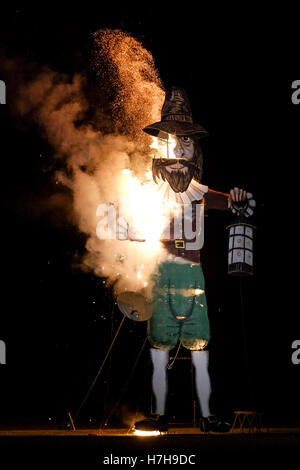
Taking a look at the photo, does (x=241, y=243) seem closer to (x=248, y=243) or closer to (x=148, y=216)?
(x=248, y=243)

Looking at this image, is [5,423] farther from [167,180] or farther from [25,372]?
[167,180]

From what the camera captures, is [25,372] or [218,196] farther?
[25,372]

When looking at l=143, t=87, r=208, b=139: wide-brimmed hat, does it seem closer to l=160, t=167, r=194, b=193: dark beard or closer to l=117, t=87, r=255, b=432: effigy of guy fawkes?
l=117, t=87, r=255, b=432: effigy of guy fawkes

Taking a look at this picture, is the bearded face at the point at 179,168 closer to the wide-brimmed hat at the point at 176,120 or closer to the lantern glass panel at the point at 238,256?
the wide-brimmed hat at the point at 176,120

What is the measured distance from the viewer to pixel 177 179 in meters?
3.99

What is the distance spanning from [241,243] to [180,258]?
46cm

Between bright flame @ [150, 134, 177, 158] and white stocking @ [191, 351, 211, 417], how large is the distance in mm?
1489

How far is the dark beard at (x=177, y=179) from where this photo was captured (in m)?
3.98

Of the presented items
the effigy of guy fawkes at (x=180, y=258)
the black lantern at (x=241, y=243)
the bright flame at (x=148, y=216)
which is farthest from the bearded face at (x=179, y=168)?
the black lantern at (x=241, y=243)
